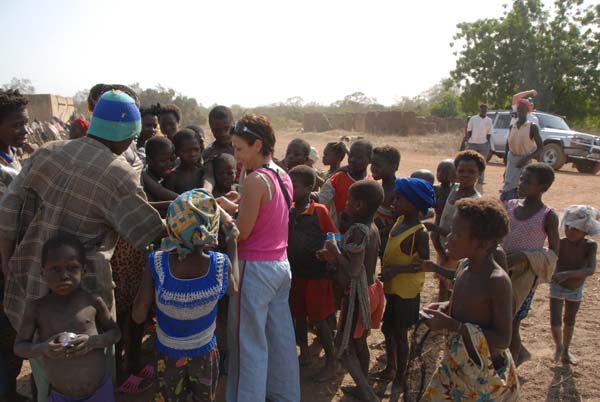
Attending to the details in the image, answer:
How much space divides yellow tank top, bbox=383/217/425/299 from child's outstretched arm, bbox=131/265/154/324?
168cm

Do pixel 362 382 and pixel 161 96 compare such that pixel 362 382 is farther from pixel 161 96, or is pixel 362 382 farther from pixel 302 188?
pixel 161 96

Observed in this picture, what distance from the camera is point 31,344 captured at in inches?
92.2

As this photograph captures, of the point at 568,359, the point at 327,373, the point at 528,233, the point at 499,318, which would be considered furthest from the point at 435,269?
the point at 568,359

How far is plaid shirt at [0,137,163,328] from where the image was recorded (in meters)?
2.40

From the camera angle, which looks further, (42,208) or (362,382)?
(362,382)

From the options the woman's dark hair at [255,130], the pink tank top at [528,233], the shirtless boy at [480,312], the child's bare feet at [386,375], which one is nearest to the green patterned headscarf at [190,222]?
the woman's dark hair at [255,130]

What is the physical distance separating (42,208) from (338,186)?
2281 mm

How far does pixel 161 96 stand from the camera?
35750mm

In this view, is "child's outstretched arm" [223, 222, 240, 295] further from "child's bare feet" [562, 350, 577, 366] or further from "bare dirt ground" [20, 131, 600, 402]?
"child's bare feet" [562, 350, 577, 366]

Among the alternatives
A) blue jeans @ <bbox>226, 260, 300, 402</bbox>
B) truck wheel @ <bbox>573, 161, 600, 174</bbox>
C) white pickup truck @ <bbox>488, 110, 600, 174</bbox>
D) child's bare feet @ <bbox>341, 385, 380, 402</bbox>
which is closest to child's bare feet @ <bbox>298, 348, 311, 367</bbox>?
child's bare feet @ <bbox>341, 385, 380, 402</bbox>

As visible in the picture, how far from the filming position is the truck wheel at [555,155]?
1464 cm

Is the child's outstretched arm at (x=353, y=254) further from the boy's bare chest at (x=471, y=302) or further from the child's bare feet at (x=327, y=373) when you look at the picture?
the child's bare feet at (x=327, y=373)

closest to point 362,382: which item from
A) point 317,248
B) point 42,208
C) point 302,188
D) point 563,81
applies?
point 317,248

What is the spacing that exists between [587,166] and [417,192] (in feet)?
46.5
